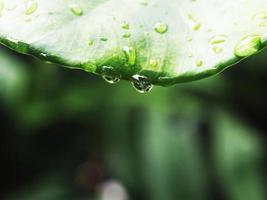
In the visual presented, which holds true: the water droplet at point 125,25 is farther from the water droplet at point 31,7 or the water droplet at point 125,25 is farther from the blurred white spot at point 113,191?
the blurred white spot at point 113,191

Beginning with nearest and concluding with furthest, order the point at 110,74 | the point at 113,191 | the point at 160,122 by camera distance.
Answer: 1. the point at 110,74
2. the point at 160,122
3. the point at 113,191

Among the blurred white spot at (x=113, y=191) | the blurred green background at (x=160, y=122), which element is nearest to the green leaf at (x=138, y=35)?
the blurred green background at (x=160, y=122)

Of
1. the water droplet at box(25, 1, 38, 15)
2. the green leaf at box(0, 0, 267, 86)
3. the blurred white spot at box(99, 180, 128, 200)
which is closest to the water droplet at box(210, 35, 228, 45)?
the green leaf at box(0, 0, 267, 86)

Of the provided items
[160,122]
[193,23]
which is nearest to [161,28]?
[193,23]

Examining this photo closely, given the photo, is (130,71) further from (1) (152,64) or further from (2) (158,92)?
(2) (158,92)

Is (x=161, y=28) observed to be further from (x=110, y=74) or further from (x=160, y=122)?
(x=160, y=122)

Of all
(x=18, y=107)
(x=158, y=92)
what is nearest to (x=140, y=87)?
(x=158, y=92)

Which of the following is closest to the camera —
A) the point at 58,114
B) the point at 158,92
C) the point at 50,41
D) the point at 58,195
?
the point at 50,41

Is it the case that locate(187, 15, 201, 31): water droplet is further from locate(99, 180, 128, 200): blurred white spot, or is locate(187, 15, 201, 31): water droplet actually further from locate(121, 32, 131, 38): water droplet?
locate(99, 180, 128, 200): blurred white spot
